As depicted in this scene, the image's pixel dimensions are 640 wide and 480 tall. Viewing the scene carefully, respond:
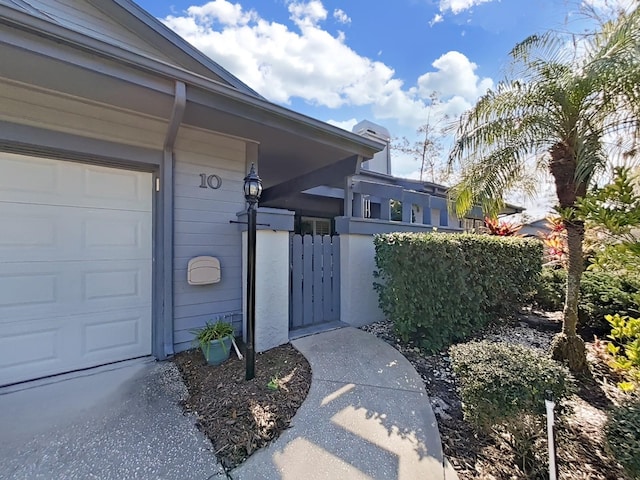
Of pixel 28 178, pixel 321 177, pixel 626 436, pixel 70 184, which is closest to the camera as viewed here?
pixel 626 436

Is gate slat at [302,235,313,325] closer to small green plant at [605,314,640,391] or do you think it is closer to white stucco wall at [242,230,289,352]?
white stucco wall at [242,230,289,352]

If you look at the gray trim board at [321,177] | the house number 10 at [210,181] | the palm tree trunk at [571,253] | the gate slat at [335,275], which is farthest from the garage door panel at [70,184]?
the palm tree trunk at [571,253]

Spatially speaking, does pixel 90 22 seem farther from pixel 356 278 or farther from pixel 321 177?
pixel 356 278

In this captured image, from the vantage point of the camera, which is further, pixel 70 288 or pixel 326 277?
pixel 326 277

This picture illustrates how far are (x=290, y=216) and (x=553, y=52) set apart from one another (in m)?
3.94

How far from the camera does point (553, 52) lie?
360 cm

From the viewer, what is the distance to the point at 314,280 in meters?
4.67

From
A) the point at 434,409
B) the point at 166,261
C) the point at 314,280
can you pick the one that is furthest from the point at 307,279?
the point at 434,409

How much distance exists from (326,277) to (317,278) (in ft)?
0.62

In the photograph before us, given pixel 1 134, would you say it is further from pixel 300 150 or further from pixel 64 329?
pixel 300 150

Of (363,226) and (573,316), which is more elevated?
(363,226)

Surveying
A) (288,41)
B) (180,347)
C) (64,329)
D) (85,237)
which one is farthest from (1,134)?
(288,41)

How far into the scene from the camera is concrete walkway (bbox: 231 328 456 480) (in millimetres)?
1974

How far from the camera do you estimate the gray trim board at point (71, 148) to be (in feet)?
9.65
